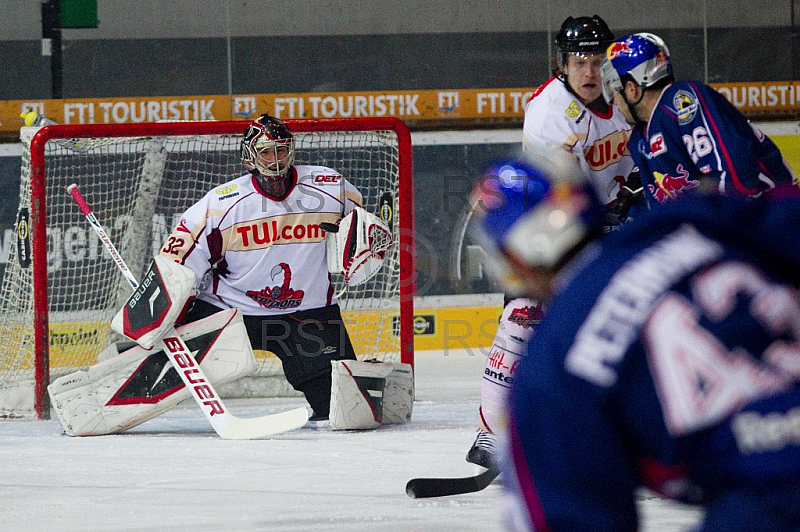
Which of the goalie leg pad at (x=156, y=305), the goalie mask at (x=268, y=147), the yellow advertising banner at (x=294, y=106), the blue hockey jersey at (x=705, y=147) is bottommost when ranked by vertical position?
the goalie leg pad at (x=156, y=305)

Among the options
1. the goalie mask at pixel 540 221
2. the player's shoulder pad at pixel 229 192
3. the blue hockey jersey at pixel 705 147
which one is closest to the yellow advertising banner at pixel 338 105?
the player's shoulder pad at pixel 229 192

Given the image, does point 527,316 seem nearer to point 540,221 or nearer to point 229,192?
point 540,221

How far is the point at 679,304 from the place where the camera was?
69 cm

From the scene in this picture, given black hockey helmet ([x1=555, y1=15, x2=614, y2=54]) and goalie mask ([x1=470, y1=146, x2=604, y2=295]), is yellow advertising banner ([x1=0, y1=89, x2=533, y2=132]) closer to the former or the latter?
black hockey helmet ([x1=555, y1=15, x2=614, y2=54])

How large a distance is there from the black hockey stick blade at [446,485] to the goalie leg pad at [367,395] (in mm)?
1222

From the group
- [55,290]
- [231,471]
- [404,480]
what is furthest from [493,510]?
[55,290]

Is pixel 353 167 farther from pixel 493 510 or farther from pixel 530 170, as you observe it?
pixel 530 170

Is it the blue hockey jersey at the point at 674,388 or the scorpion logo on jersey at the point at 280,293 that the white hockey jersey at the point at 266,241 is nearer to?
the scorpion logo on jersey at the point at 280,293

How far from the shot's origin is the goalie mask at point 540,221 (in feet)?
2.76

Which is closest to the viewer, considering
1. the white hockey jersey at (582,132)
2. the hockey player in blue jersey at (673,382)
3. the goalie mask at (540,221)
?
the hockey player in blue jersey at (673,382)

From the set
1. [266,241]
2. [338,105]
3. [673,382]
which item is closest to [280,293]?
[266,241]

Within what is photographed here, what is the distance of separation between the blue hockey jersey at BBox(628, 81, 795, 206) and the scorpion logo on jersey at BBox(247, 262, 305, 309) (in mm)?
1950

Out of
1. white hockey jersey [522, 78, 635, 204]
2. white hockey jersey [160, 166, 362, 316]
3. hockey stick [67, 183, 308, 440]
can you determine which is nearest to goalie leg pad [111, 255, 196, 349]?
hockey stick [67, 183, 308, 440]

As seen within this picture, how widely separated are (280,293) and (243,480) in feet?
4.15
